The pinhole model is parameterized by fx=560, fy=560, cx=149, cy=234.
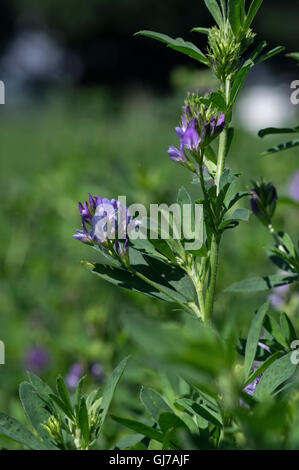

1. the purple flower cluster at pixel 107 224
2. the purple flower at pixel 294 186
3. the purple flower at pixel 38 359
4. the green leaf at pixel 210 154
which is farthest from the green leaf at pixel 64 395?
the purple flower at pixel 294 186

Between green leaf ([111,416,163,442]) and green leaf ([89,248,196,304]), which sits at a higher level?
green leaf ([89,248,196,304])

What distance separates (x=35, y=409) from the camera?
0.47 meters

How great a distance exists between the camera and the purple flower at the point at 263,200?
0.52 meters

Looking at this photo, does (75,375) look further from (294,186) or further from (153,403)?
(294,186)

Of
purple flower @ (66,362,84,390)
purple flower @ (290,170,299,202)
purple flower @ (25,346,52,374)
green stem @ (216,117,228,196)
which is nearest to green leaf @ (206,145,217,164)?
green stem @ (216,117,228,196)

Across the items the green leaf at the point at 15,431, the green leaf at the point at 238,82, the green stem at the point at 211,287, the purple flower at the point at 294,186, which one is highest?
the purple flower at the point at 294,186

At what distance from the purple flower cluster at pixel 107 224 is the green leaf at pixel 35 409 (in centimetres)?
13

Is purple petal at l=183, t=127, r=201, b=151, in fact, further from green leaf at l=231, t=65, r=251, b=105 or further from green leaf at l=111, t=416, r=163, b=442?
green leaf at l=111, t=416, r=163, b=442

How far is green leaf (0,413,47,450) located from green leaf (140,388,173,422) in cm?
10

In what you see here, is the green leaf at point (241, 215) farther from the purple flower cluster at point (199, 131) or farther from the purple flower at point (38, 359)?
the purple flower at point (38, 359)

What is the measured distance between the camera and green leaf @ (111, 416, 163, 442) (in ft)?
1.22

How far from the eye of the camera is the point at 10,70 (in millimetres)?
19250

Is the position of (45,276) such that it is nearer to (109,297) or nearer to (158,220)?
(109,297)

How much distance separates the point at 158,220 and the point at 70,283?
1.19 meters
